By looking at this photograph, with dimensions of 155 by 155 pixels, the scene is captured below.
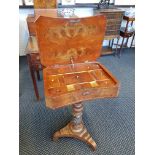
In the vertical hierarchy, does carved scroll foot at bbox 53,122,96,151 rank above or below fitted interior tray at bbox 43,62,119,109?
below

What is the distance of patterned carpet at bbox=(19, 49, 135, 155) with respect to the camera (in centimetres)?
141

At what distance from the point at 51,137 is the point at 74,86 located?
2.47ft

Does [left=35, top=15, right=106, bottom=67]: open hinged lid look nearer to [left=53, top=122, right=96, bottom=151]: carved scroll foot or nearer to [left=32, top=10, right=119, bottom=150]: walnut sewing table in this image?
[left=32, top=10, right=119, bottom=150]: walnut sewing table

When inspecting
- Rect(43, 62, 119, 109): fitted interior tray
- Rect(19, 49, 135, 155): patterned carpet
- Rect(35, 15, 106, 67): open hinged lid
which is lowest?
Rect(19, 49, 135, 155): patterned carpet

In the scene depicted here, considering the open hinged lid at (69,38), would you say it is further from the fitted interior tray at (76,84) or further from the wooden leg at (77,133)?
the wooden leg at (77,133)

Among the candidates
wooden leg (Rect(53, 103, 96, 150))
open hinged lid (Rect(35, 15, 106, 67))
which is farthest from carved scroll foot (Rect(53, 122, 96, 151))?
open hinged lid (Rect(35, 15, 106, 67))

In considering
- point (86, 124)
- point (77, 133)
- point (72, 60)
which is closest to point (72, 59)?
point (72, 60)

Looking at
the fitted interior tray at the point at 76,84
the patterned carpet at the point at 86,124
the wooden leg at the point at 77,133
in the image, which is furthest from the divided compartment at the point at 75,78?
the patterned carpet at the point at 86,124

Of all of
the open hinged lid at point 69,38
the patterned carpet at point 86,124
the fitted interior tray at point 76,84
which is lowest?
the patterned carpet at point 86,124

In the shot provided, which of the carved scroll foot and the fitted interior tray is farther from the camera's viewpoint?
the carved scroll foot

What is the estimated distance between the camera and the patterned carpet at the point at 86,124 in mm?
1411

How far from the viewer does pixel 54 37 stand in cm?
95
